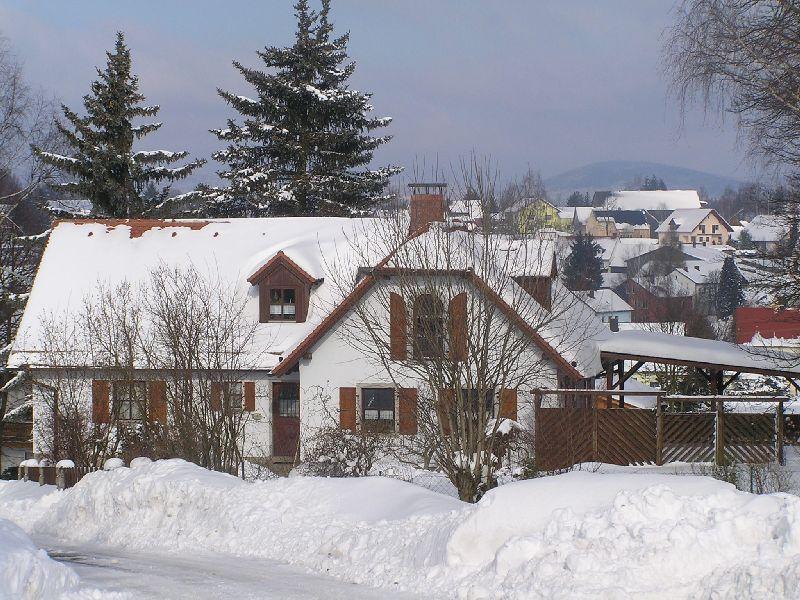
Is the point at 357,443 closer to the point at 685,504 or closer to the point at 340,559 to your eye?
the point at 340,559

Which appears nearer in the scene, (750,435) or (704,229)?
(750,435)

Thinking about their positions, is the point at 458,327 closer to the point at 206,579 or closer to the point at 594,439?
the point at 206,579

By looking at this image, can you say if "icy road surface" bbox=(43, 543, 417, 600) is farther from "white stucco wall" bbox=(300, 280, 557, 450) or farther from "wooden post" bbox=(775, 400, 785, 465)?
"white stucco wall" bbox=(300, 280, 557, 450)

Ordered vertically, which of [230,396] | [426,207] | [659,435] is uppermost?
[426,207]

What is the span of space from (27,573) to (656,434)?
54.6 ft

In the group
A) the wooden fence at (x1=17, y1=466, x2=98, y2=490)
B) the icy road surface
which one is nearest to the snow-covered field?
the icy road surface

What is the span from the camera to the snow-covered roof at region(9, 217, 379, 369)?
31.6 meters

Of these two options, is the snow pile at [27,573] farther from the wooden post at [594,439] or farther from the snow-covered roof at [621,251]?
the snow-covered roof at [621,251]

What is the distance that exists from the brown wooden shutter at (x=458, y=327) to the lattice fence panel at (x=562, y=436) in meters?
6.40

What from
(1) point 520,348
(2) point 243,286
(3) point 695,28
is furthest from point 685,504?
(2) point 243,286

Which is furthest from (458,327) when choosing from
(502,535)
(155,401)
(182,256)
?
(182,256)

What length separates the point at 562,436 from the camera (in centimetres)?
2219

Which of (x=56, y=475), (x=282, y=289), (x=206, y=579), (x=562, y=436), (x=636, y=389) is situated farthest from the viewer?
(x=636, y=389)

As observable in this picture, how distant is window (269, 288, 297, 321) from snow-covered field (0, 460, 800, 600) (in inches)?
666
